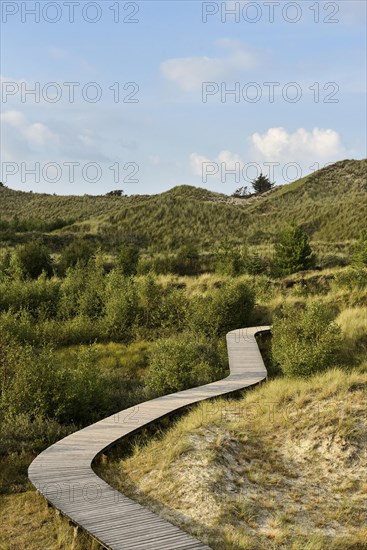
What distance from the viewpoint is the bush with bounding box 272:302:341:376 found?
41.8ft

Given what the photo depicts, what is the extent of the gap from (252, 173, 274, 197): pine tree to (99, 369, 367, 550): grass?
6717cm

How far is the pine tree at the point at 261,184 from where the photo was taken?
76688mm

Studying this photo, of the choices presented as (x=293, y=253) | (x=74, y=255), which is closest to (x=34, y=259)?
(x=74, y=255)

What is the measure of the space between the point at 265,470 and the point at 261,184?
71178 mm

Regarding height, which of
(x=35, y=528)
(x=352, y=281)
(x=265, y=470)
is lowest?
(x=35, y=528)

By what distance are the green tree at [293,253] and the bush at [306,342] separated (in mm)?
12984

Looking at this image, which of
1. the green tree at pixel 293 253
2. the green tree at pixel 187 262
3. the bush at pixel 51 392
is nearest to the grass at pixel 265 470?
the bush at pixel 51 392

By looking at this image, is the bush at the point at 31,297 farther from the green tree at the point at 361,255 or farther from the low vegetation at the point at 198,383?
the green tree at the point at 361,255

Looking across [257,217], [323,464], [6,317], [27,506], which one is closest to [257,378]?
[323,464]

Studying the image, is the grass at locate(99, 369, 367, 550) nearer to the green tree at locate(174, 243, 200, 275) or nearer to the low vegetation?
the low vegetation

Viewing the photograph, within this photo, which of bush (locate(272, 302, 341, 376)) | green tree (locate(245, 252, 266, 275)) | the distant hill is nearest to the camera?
bush (locate(272, 302, 341, 376))

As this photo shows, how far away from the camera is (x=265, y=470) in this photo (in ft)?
28.1

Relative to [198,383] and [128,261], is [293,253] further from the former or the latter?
[198,383]

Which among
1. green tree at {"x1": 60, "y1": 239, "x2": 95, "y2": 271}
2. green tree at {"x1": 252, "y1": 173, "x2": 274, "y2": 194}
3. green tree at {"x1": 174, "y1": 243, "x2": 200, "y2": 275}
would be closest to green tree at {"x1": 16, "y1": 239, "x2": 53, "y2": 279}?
green tree at {"x1": 60, "y1": 239, "x2": 95, "y2": 271}
